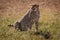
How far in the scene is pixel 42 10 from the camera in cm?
1126

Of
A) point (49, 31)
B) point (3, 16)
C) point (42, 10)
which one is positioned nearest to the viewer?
point (49, 31)

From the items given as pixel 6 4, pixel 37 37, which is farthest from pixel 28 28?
pixel 6 4

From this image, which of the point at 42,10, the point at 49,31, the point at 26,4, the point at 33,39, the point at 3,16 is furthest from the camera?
the point at 26,4

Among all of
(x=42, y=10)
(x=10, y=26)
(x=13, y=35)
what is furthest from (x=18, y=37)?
(x=42, y=10)

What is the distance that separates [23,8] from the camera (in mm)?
11719

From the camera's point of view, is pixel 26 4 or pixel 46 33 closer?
pixel 46 33

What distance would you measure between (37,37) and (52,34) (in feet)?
1.94

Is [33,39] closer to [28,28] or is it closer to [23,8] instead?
[28,28]

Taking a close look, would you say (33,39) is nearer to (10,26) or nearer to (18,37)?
(18,37)

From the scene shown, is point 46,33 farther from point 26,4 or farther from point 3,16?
point 26,4

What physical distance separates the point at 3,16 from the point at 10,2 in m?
2.17

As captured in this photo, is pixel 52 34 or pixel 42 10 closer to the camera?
pixel 52 34

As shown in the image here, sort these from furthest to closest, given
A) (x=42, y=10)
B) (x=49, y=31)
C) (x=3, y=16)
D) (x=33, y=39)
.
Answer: (x=42, y=10)
(x=3, y=16)
(x=49, y=31)
(x=33, y=39)

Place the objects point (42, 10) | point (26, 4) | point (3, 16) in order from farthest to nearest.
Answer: point (26, 4) → point (42, 10) → point (3, 16)
